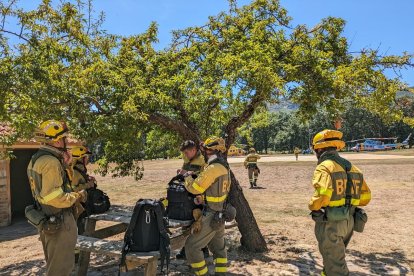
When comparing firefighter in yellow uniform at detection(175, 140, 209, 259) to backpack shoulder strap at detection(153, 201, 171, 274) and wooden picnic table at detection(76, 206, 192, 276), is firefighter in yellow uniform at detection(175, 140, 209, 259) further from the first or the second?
backpack shoulder strap at detection(153, 201, 171, 274)

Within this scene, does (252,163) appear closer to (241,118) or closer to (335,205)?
(241,118)

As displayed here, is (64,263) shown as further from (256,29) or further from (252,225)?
(256,29)

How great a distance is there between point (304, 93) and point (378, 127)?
8355cm

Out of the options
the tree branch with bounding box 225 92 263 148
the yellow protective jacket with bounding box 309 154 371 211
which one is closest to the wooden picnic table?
the yellow protective jacket with bounding box 309 154 371 211

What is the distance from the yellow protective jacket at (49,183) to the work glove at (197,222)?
179 centimetres

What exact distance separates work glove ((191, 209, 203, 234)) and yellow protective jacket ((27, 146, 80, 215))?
179 centimetres

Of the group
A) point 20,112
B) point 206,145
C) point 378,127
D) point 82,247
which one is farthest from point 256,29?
point 378,127

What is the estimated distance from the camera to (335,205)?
5133mm

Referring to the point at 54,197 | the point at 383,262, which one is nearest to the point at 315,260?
the point at 383,262

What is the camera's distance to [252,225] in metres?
7.76

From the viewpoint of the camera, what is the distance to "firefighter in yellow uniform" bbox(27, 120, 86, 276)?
4488mm

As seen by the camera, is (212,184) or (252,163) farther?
(252,163)

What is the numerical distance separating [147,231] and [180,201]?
3.51ft

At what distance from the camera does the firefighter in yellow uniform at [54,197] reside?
4488 mm
